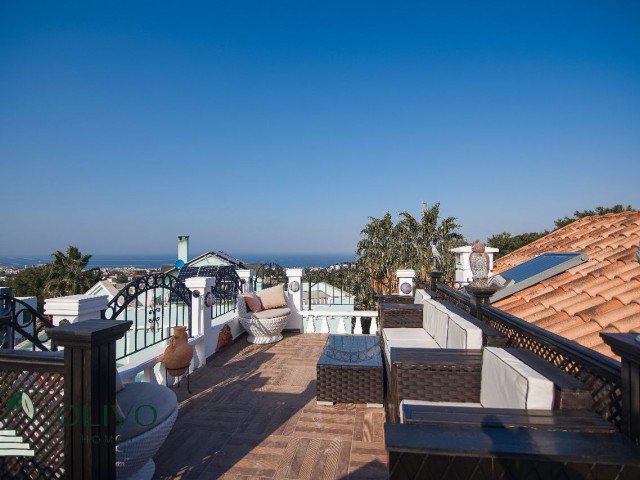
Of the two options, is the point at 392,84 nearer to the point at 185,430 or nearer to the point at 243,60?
the point at 243,60

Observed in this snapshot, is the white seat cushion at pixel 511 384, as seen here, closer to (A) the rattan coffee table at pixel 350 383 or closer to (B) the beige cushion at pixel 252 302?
(A) the rattan coffee table at pixel 350 383

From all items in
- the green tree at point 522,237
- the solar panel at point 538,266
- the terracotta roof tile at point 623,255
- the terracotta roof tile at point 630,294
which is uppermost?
the green tree at point 522,237

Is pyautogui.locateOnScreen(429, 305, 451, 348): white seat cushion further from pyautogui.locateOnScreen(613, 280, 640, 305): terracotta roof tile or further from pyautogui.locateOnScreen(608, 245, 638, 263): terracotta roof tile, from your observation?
pyautogui.locateOnScreen(608, 245, 638, 263): terracotta roof tile

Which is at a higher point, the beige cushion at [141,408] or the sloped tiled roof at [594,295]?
the sloped tiled roof at [594,295]

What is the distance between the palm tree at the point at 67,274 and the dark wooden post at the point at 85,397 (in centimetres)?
2116

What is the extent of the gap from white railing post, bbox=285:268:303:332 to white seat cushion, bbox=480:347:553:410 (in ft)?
15.0

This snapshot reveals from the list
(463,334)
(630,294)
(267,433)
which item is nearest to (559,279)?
(630,294)

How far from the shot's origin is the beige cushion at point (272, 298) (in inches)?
246

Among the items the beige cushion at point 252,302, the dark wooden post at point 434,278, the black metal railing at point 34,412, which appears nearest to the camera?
the black metal railing at point 34,412

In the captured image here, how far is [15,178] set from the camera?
870 inches

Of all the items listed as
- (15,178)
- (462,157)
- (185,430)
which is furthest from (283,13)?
(15,178)

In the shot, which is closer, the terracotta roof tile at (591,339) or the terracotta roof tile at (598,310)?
the terracotta roof tile at (591,339)

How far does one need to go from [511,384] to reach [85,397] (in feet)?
6.89

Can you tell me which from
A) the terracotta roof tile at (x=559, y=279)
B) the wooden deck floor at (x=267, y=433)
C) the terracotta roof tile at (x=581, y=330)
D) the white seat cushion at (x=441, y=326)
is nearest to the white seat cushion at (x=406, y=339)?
the white seat cushion at (x=441, y=326)
